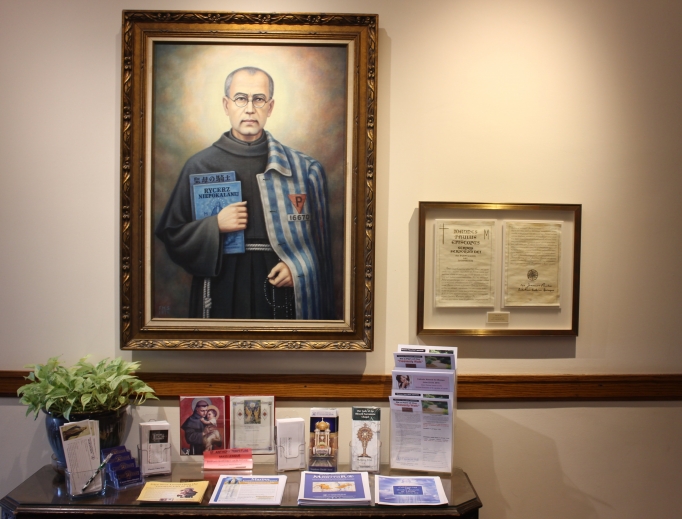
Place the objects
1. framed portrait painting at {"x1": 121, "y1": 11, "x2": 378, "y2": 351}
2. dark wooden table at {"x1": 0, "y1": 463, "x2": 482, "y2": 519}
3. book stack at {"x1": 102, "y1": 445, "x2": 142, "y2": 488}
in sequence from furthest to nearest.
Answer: framed portrait painting at {"x1": 121, "y1": 11, "x2": 378, "y2": 351}, book stack at {"x1": 102, "y1": 445, "x2": 142, "y2": 488}, dark wooden table at {"x1": 0, "y1": 463, "x2": 482, "y2": 519}

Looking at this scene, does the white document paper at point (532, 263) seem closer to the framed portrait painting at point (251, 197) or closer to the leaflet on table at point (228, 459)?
the framed portrait painting at point (251, 197)

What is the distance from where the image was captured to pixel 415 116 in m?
2.06

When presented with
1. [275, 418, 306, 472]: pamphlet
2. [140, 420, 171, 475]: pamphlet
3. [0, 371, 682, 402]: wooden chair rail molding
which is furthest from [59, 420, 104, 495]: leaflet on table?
[275, 418, 306, 472]: pamphlet

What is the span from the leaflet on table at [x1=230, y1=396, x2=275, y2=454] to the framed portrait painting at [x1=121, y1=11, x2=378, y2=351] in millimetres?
198

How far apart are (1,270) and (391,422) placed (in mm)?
1562

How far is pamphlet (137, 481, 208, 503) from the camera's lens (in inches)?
67.5

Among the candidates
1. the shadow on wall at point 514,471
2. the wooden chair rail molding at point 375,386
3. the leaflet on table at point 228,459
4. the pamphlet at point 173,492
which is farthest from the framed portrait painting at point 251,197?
the shadow on wall at point 514,471

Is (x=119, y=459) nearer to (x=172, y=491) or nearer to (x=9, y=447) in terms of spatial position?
(x=172, y=491)

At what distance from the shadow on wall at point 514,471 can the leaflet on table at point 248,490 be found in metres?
0.73

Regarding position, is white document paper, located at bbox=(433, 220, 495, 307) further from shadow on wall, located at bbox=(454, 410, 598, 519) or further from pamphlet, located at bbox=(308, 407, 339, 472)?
pamphlet, located at bbox=(308, 407, 339, 472)

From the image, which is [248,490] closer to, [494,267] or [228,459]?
[228,459]

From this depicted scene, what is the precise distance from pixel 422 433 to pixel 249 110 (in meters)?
1.32

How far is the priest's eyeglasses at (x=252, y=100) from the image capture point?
79.7 inches


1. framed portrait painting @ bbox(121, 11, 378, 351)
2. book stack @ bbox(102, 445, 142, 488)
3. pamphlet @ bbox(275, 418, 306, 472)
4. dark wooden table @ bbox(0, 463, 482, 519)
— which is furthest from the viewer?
framed portrait painting @ bbox(121, 11, 378, 351)
